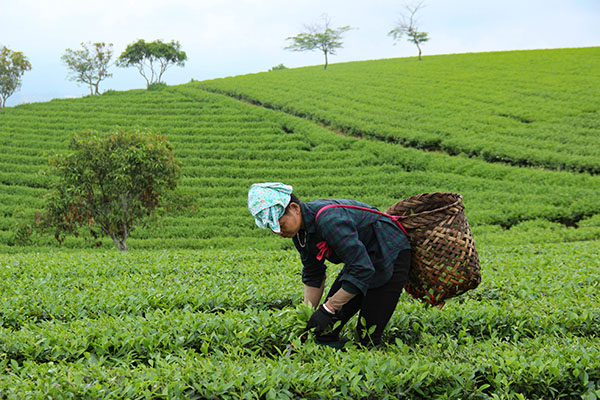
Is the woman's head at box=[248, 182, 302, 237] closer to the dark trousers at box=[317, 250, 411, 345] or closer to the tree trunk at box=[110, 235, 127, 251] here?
the dark trousers at box=[317, 250, 411, 345]

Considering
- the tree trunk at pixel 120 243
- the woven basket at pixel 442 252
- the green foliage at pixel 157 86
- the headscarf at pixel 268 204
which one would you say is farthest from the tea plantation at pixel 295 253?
the green foliage at pixel 157 86

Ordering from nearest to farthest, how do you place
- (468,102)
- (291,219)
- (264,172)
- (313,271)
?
1. (291,219)
2. (313,271)
3. (264,172)
4. (468,102)

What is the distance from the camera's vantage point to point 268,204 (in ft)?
10.5

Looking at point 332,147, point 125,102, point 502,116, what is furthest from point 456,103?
point 125,102

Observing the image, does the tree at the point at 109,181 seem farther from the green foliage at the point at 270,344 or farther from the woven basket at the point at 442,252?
the woven basket at the point at 442,252

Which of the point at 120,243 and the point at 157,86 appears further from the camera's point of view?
the point at 157,86

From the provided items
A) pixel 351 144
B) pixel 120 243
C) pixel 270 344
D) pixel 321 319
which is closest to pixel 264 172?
pixel 351 144

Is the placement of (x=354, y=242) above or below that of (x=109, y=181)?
above

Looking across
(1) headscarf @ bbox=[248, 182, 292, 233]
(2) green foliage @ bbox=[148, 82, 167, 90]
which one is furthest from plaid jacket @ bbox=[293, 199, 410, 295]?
(2) green foliage @ bbox=[148, 82, 167, 90]

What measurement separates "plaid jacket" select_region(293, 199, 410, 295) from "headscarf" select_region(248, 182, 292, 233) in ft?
0.71

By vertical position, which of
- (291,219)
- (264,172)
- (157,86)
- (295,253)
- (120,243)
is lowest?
(120,243)

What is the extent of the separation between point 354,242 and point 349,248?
56 millimetres

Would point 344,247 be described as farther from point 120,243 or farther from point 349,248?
point 120,243

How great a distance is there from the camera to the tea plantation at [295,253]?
10.7 feet
